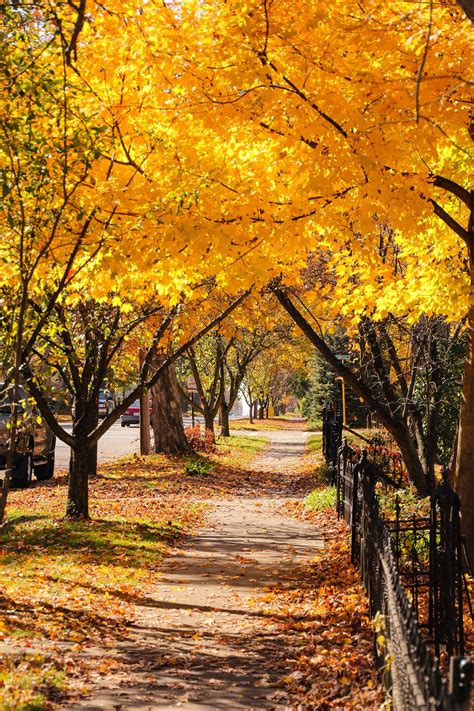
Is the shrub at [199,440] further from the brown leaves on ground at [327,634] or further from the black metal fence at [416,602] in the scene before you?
the brown leaves on ground at [327,634]

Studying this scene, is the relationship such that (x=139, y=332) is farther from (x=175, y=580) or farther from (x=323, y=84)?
(x=323, y=84)

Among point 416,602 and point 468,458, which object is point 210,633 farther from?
point 468,458

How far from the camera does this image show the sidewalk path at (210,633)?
573 cm

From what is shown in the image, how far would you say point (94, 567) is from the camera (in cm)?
971

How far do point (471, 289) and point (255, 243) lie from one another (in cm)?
218

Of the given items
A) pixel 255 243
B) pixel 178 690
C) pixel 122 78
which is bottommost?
pixel 178 690

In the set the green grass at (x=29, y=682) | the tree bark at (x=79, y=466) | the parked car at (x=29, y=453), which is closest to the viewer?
the green grass at (x=29, y=682)

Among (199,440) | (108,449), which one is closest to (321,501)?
(199,440)

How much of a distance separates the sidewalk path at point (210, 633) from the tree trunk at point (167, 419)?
1161cm

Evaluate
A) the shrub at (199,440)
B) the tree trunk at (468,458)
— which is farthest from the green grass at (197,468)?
the tree trunk at (468,458)

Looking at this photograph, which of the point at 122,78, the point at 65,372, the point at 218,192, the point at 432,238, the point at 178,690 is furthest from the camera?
the point at 65,372

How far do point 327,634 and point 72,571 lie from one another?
3339mm

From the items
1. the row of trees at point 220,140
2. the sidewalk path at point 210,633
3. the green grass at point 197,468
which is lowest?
the sidewalk path at point 210,633

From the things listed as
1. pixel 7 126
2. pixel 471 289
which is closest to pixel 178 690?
pixel 7 126
